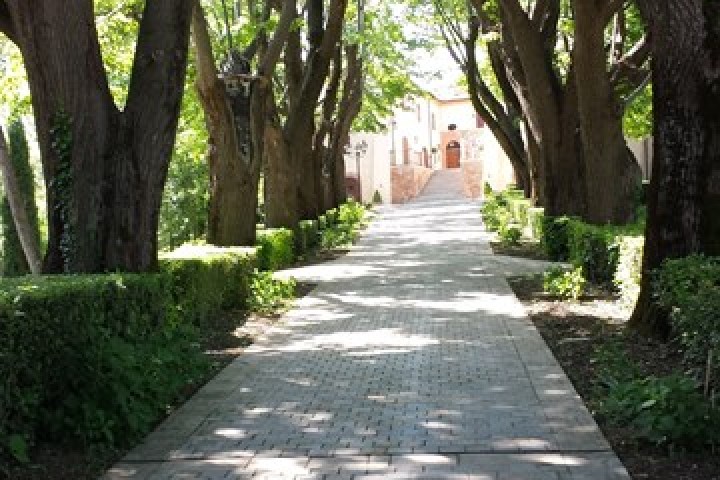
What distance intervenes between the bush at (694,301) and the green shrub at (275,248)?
9342 mm

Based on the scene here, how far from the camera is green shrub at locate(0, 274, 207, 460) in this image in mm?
5551

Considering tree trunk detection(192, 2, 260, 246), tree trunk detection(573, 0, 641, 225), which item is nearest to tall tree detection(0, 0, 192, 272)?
tree trunk detection(192, 2, 260, 246)

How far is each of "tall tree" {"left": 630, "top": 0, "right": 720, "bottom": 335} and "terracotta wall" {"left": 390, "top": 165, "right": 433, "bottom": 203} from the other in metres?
58.2

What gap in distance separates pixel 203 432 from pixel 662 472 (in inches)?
120

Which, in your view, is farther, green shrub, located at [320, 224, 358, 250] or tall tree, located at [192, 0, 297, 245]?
green shrub, located at [320, 224, 358, 250]

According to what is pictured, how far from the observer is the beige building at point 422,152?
209 feet

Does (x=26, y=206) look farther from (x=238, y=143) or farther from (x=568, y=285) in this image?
(x=568, y=285)

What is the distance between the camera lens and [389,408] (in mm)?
7160

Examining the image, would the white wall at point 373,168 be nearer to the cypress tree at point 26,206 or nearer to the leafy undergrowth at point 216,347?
the cypress tree at point 26,206

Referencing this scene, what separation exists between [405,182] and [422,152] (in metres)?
15.3

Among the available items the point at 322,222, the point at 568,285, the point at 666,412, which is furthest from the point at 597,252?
the point at 322,222

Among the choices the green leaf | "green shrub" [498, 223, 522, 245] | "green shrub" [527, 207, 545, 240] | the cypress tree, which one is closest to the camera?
the green leaf

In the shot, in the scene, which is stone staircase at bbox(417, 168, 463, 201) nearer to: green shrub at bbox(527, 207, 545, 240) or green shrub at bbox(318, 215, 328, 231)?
green shrub at bbox(318, 215, 328, 231)

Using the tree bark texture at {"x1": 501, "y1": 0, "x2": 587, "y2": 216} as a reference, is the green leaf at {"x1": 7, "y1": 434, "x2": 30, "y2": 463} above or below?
below
